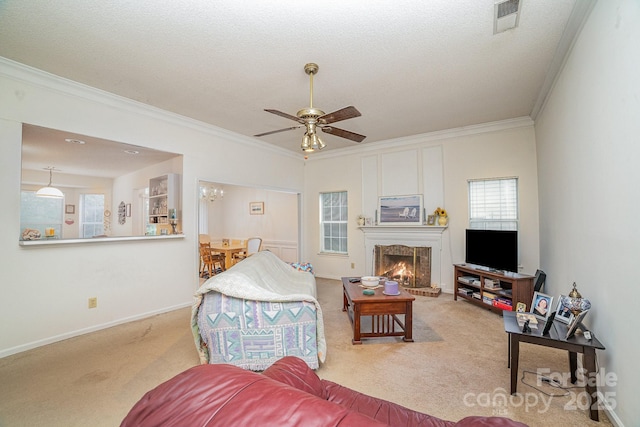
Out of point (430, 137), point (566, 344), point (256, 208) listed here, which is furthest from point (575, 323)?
point (256, 208)

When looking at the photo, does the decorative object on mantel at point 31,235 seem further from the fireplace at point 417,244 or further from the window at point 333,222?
the fireplace at point 417,244

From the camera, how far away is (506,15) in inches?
83.1

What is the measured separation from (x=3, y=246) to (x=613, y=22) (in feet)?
16.7

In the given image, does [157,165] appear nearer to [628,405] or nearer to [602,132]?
[602,132]

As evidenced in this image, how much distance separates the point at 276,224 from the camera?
24.2 ft

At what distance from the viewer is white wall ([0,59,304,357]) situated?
2.67 m

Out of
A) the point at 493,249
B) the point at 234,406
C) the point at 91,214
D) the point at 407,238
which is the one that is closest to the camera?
the point at 234,406

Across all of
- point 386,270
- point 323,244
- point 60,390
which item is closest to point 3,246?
point 60,390

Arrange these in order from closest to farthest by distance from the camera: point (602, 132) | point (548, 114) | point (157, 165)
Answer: point (602, 132)
point (548, 114)
point (157, 165)

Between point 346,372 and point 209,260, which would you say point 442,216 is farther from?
point 209,260

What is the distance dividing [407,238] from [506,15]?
3.61 m

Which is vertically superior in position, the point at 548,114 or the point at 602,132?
the point at 548,114

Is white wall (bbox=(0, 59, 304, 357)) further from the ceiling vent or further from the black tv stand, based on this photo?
the black tv stand

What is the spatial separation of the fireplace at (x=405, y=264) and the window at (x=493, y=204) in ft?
3.18
